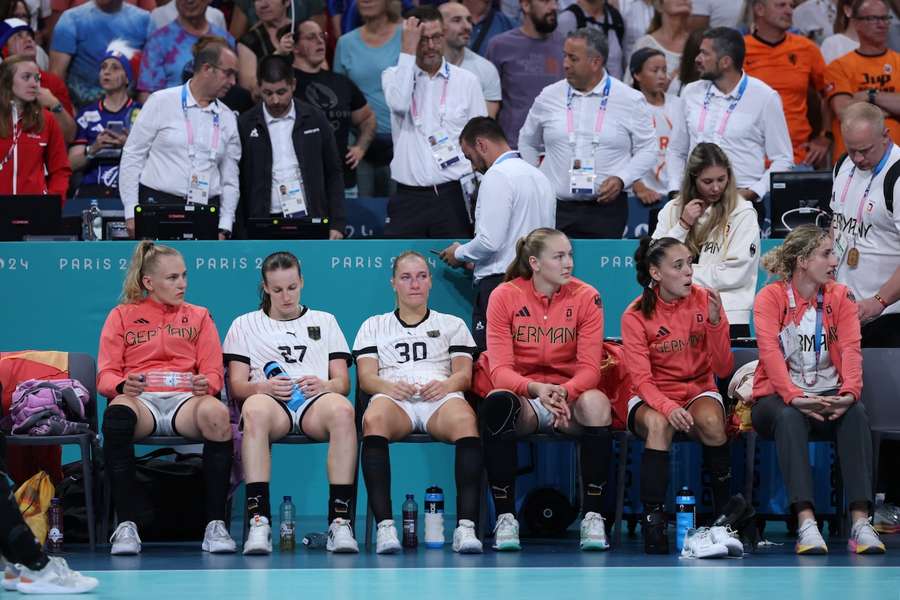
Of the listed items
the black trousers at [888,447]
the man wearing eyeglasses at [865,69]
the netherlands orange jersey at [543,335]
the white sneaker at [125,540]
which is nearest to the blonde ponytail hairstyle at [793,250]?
the black trousers at [888,447]

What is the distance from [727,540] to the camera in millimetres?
6840

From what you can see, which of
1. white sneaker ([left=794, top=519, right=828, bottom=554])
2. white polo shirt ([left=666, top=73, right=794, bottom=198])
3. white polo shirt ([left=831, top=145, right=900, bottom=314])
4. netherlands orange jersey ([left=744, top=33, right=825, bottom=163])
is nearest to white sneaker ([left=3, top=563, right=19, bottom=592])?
white sneaker ([left=794, top=519, right=828, bottom=554])

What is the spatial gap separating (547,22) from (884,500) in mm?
4613

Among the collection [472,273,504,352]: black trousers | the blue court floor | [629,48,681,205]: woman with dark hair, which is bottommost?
the blue court floor

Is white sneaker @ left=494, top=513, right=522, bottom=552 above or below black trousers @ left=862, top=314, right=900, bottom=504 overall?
below

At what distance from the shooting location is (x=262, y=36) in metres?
11.2

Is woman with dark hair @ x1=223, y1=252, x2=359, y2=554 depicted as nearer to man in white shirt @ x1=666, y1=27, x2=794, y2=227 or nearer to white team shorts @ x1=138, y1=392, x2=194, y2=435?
white team shorts @ x1=138, y1=392, x2=194, y2=435

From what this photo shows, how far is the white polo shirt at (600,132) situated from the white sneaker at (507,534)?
9.33 feet

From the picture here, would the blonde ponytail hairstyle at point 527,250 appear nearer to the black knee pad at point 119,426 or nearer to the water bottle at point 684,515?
the water bottle at point 684,515

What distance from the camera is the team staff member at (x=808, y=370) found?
7.09 m

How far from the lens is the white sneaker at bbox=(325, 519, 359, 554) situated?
709 cm

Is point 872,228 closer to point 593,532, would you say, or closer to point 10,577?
point 593,532

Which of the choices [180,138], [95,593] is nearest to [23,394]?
[95,593]

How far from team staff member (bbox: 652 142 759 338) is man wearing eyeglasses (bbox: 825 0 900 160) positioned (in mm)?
3394
